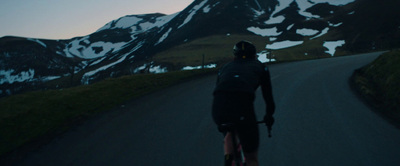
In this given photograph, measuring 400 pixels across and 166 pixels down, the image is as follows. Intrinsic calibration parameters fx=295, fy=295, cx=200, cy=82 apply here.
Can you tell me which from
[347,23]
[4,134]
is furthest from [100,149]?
[347,23]

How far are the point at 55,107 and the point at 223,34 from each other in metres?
90.6

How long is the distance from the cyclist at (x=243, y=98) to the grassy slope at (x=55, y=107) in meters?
5.12

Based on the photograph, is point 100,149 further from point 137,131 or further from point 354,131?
point 354,131

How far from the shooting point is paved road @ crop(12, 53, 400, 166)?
5035 mm

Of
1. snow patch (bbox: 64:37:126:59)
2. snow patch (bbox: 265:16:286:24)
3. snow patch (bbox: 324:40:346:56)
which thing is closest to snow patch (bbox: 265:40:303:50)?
snow patch (bbox: 324:40:346:56)

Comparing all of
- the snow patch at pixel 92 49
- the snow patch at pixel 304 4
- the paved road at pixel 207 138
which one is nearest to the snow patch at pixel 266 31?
the snow patch at pixel 304 4

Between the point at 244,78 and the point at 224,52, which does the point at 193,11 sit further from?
the point at 244,78

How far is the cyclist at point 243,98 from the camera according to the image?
2844 mm

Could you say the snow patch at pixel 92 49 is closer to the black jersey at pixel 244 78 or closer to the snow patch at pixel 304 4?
the snow patch at pixel 304 4

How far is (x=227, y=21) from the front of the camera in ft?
363

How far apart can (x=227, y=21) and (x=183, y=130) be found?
4224 inches

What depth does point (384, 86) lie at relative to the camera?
35.9ft

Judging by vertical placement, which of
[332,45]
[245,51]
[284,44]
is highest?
[284,44]

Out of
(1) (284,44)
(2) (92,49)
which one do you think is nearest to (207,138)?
(1) (284,44)
